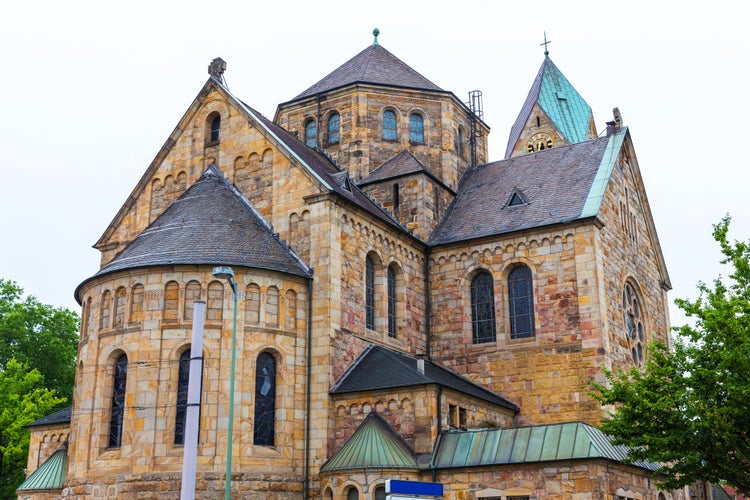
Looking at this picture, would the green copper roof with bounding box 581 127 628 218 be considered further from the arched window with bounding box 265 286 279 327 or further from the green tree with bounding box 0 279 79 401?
the green tree with bounding box 0 279 79 401

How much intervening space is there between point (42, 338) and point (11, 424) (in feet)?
40.6

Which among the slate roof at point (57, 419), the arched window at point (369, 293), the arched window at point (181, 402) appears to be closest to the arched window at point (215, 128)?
the arched window at point (369, 293)

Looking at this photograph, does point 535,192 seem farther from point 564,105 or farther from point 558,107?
point 564,105

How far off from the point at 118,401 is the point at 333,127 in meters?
17.4

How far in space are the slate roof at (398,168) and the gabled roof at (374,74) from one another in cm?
372

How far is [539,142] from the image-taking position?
58.6m

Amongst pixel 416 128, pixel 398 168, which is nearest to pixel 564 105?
pixel 416 128

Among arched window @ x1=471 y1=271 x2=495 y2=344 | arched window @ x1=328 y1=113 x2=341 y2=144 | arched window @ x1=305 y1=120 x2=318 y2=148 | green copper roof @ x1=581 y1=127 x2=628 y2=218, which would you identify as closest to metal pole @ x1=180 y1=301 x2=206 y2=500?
arched window @ x1=471 y1=271 x2=495 y2=344

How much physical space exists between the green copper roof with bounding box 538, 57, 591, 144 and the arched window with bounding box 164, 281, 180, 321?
3663cm

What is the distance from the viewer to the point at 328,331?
92.2ft

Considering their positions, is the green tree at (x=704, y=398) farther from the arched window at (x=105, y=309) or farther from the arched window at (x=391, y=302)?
the arched window at (x=105, y=309)

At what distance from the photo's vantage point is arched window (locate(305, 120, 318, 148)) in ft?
132

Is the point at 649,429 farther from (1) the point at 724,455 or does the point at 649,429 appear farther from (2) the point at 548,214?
(2) the point at 548,214

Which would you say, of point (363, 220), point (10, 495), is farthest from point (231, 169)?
point (10, 495)
